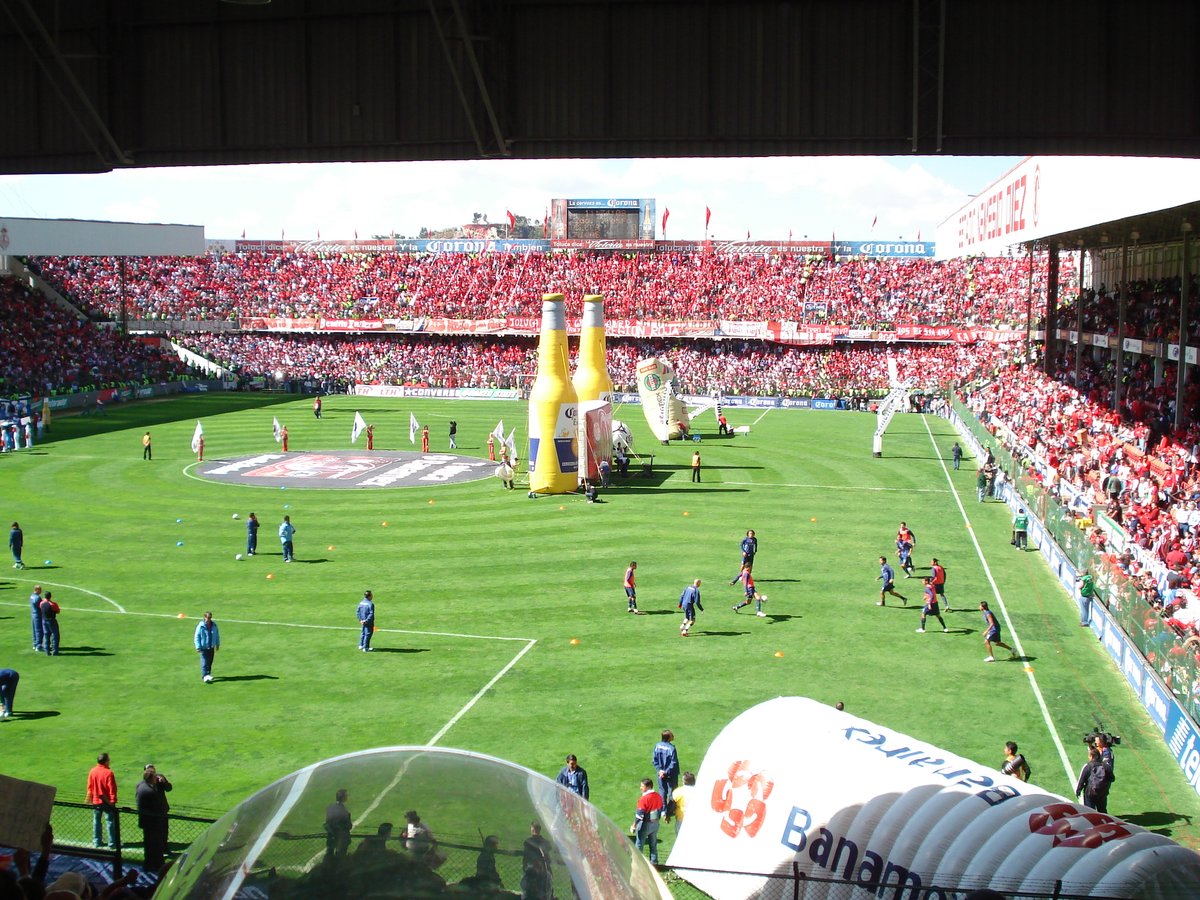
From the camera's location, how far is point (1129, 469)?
30734 millimetres

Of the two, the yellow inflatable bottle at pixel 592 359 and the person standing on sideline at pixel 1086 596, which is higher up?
the yellow inflatable bottle at pixel 592 359

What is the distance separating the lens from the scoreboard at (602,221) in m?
85.4

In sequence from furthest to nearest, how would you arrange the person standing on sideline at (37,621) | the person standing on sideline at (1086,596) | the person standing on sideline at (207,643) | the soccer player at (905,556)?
the soccer player at (905,556) < the person standing on sideline at (1086,596) < the person standing on sideline at (37,621) < the person standing on sideline at (207,643)

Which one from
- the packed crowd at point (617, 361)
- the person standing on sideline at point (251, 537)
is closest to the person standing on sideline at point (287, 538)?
the person standing on sideline at point (251, 537)

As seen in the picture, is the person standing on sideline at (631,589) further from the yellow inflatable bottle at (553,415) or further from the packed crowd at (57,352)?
the packed crowd at (57,352)

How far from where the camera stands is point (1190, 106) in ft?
38.6

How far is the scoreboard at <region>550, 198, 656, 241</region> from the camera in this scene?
3361 inches

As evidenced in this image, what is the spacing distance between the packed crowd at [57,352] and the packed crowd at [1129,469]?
4563 cm

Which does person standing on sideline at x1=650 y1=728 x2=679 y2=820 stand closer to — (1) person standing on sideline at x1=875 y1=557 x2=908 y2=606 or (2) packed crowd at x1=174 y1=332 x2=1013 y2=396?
(1) person standing on sideline at x1=875 y1=557 x2=908 y2=606

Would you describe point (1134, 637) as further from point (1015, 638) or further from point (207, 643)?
point (207, 643)

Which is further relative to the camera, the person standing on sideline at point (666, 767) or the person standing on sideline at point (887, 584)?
the person standing on sideline at point (887, 584)

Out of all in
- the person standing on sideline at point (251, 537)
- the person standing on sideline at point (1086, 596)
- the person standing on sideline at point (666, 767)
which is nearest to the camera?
the person standing on sideline at point (666, 767)

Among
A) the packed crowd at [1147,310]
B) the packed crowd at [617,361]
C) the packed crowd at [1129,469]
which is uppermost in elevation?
the packed crowd at [1147,310]

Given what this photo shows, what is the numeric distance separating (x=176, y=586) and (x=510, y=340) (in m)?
57.2
